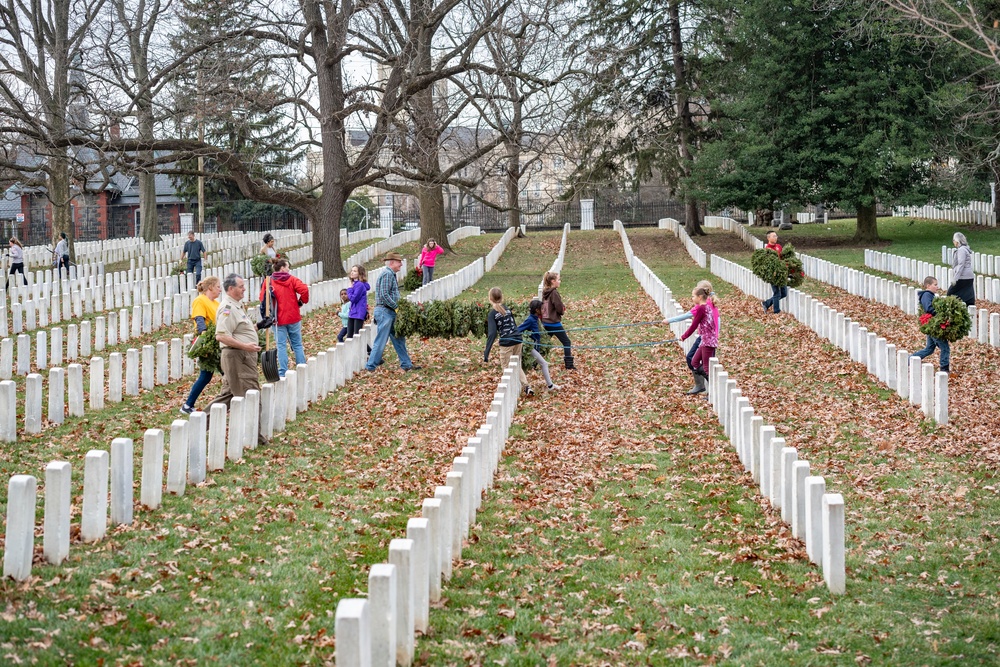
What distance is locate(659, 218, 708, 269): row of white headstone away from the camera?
114 feet

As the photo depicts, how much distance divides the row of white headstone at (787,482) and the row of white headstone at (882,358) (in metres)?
2.39

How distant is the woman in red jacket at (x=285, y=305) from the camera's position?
14898mm

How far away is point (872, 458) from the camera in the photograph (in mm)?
11391

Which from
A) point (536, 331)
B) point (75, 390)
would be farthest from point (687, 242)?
point (75, 390)

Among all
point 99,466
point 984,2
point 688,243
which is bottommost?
point 99,466

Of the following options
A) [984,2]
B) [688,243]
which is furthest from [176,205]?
[984,2]

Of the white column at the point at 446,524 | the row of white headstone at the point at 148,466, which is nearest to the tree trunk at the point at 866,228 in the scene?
the row of white headstone at the point at 148,466

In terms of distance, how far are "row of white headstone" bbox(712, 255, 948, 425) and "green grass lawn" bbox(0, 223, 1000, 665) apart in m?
0.32

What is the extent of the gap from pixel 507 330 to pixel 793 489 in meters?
7.42

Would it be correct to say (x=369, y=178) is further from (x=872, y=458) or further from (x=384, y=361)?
(x=872, y=458)

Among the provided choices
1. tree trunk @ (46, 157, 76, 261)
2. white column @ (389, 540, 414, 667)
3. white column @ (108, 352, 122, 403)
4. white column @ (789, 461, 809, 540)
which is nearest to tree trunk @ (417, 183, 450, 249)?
tree trunk @ (46, 157, 76, 261)

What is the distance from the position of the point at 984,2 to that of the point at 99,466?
1226 inches

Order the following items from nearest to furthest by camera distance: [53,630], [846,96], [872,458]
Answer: [53,630], [872,458], [846,96]

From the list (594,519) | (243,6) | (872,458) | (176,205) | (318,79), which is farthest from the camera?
(176,205)
